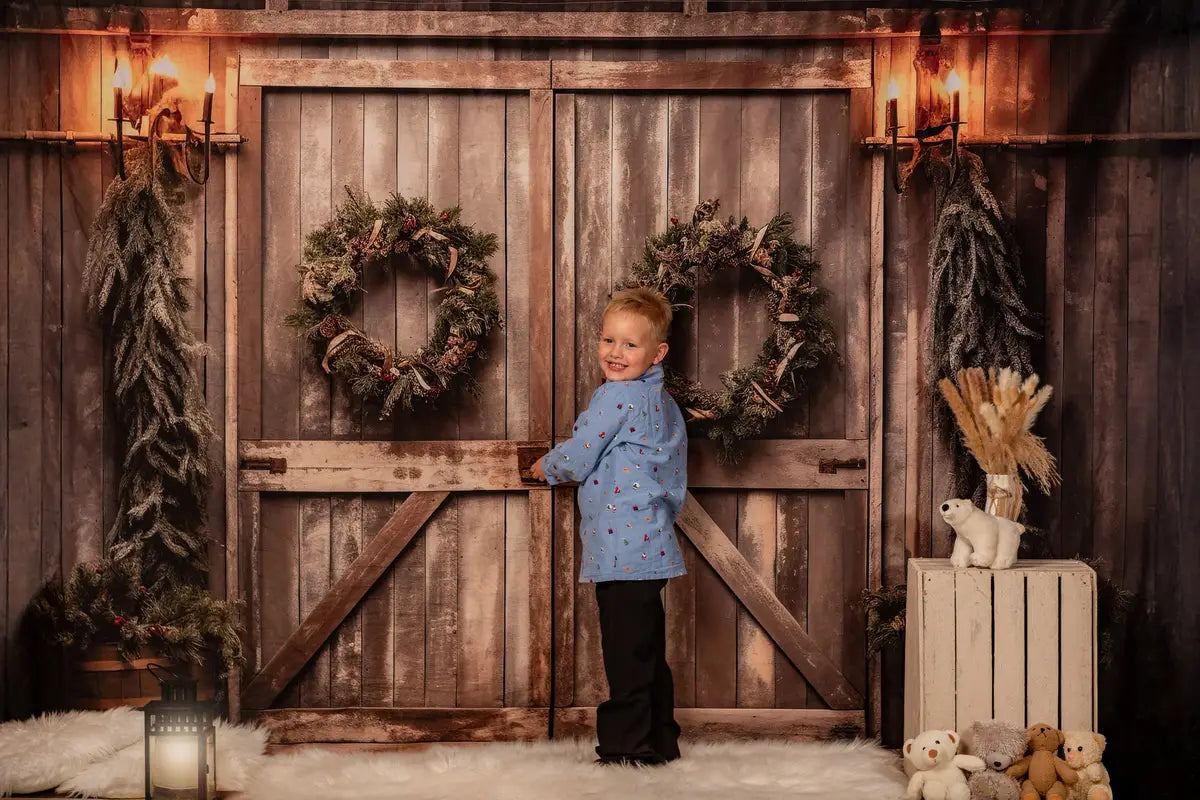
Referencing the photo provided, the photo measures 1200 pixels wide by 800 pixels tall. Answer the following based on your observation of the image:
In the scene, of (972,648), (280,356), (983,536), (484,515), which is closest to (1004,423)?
(983,536)

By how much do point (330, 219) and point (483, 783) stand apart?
1.90m

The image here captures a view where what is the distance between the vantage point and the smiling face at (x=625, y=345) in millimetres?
3064

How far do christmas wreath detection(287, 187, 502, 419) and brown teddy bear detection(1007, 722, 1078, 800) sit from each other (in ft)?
6.69

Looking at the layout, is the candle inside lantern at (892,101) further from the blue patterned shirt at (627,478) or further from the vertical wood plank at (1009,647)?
the vertical wood plank at (1009,647)

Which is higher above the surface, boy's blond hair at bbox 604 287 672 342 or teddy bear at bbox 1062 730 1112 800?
boy's blond hair at bbox 604 287 672 342

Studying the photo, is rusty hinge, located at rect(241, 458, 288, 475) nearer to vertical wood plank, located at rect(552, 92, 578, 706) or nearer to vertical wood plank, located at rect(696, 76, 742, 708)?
vertical wood plank, located at rect(552, 92, 578, 706)

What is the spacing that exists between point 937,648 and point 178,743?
213cm

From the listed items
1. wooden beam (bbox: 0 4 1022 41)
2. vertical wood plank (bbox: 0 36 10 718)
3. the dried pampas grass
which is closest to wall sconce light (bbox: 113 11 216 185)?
wooden beam (bbox: 0 4 1022 41)

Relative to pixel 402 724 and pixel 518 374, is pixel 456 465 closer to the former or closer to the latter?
pixel 518 374

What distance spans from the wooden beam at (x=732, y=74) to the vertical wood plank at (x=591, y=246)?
8 cm

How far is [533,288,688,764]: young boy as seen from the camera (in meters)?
3.01

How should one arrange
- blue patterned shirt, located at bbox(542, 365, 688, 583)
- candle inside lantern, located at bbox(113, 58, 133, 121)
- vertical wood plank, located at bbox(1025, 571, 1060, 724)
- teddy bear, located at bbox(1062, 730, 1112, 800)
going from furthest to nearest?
candle inside lantern, located at bbox(113, 58, 133, 121) → blue patterned shirt, located at bbox(542, 365, 688, 583) → vertical wood plank, located at bbox(1025, 571, 1060, 724) → teddy bear, located at bbox(1062, 730, 1112, 800)

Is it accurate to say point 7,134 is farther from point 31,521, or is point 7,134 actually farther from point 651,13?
point 651,13

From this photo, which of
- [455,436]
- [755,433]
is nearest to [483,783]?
[455,436]
